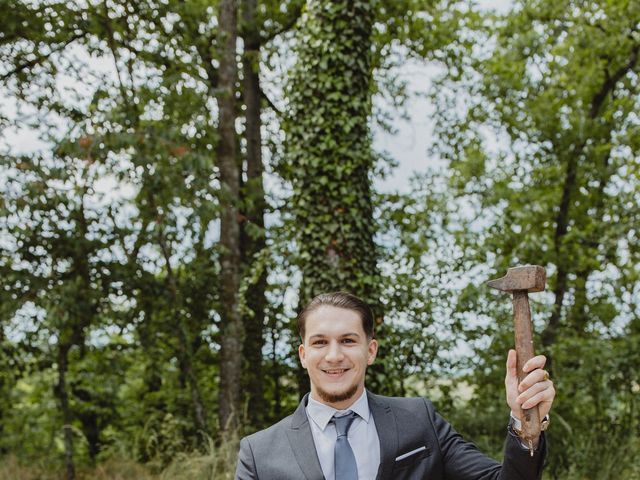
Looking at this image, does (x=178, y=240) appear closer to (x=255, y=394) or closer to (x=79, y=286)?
(x=79, y=286)

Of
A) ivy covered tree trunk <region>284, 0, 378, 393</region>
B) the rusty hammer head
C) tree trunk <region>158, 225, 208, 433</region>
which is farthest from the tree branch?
the rusty hammer head

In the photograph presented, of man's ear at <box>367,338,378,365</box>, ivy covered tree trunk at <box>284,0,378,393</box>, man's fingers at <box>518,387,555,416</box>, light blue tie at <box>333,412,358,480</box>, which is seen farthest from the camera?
ivy covered tree trunk at <box>284,0,378,393</box>

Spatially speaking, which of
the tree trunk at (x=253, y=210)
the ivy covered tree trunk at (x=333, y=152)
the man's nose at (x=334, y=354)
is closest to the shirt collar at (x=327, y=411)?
the man's nose at (x=334, y=354)

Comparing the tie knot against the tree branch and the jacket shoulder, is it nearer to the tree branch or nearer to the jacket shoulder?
the jacket shoulder

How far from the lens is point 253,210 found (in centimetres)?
1109

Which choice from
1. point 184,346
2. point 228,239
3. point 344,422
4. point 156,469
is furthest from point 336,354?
point 228,239

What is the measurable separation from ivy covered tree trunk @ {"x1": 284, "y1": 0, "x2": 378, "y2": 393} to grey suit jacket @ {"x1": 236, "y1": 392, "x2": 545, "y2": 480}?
4343 millimetres

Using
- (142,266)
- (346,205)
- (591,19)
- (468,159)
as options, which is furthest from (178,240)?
(591,19)

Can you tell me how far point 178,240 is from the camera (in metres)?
9.42

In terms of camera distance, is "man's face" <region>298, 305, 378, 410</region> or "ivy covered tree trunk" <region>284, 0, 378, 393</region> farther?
"ivy covered tree trunk" <region>284, 0, 378, 393</region>

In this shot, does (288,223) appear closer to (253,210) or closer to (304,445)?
(253,210)

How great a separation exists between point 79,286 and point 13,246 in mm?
949

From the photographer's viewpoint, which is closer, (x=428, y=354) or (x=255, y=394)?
(x=428, y=354)

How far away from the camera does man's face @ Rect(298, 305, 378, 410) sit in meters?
2.87
